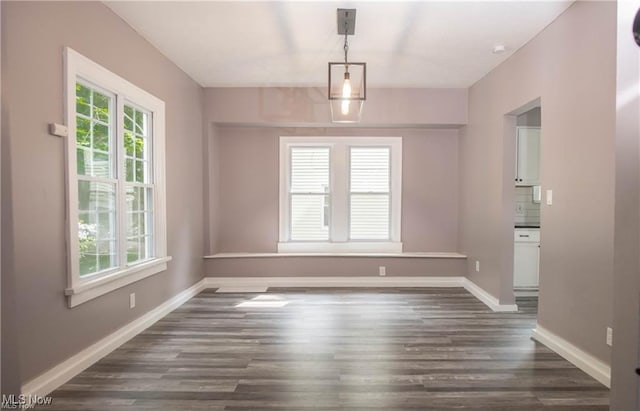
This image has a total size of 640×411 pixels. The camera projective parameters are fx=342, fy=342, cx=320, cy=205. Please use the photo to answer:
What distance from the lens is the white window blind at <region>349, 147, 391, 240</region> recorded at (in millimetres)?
5141

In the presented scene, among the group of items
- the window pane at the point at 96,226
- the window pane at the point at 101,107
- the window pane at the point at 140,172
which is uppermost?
the window pane at the point at 101,107

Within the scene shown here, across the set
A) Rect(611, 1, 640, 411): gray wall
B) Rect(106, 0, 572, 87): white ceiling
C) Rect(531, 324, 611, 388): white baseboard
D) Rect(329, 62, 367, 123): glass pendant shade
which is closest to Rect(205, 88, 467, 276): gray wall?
Rect(106, 0, 572, 87): white ceiling

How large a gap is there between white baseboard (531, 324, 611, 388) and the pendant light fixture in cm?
258

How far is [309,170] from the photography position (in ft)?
16.9

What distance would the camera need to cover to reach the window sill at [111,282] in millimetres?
2373

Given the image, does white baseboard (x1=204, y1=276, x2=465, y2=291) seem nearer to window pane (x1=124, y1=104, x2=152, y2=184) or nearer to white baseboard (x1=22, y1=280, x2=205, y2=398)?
white baseboard (x1=22, y1=280, x2=205, y2=398)

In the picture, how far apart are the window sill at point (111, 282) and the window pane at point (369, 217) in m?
2.69

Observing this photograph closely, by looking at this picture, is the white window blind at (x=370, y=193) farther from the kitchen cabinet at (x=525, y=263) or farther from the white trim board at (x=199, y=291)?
the kitchen cabinet at (x=525, y=263)

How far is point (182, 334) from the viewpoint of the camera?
10.4 feet

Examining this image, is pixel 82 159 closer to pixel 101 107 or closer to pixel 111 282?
pixel 101 107

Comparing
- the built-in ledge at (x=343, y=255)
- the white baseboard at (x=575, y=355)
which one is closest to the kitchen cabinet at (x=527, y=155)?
the built-in ledge at (x=343, y=255)

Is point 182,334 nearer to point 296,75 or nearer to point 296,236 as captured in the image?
point 296,236

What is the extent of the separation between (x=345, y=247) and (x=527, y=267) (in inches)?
94.1

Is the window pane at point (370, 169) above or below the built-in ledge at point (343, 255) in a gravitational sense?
above
